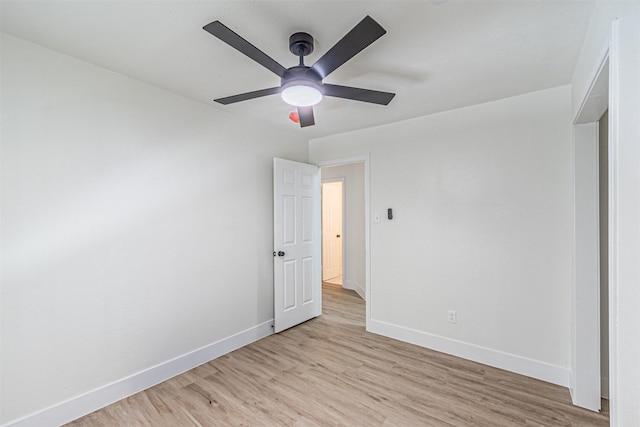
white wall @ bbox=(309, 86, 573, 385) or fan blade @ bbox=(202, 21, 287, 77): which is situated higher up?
fan blade @ bbox=(202, 21, 287, 77)

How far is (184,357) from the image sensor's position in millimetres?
2611

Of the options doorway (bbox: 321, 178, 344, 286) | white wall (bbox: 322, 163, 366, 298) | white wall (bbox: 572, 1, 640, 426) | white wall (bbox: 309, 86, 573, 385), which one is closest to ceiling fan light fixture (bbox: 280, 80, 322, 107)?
white wall (bbox: 572, 1, 640, 426)

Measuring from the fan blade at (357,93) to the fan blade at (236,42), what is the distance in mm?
336

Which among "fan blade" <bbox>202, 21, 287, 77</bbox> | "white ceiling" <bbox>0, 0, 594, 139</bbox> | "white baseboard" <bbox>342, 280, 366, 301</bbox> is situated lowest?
"white baseboard" <bbox>342, 280, 366, 301</bbox>

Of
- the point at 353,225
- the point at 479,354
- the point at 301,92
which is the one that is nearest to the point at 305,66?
the point at 301,92

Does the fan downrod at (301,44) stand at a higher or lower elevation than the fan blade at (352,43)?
higher

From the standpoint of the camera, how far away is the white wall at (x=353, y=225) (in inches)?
204

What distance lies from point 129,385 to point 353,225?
3.94 meters

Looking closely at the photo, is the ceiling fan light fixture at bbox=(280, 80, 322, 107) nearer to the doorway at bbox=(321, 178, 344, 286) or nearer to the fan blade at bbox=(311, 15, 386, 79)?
the fan blade at bbox=(311, 15, 386, 79)

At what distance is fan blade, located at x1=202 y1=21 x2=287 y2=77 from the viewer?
126 centimetres

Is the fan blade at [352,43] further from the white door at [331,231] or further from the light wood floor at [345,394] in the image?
the white door at [331,231]

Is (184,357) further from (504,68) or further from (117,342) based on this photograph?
(504,68)

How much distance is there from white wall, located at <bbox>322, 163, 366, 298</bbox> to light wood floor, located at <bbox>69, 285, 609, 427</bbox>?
7.42 ft
